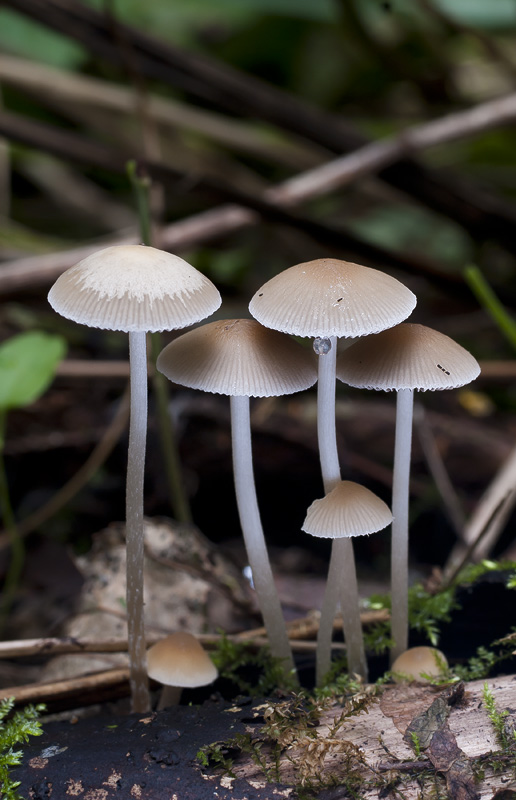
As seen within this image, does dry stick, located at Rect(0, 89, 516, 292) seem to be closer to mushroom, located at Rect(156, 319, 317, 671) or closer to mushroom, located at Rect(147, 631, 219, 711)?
mushroom, located at Rect(156, 319, 317, 671)

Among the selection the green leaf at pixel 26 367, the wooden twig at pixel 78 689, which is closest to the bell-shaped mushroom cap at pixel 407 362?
the wooden twig at pixel 78 689

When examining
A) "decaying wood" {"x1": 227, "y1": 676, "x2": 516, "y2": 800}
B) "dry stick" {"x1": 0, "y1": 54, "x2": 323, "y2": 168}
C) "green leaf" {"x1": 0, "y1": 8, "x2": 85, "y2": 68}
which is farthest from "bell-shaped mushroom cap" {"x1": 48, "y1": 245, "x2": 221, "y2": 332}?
"green leaf" {"x1": 0, "y1": 8, "x2": 85, "y2": 68}

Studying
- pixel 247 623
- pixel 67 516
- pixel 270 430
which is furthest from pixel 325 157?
pixel 247 623

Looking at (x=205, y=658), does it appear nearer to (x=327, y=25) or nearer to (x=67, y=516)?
(x=67, y=516)

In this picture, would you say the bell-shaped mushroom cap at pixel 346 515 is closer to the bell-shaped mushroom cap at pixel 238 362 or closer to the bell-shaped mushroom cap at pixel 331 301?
the bell-shaped mushroom cap at pixel 238 362

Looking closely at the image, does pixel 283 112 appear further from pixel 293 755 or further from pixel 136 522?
pixel 293 755

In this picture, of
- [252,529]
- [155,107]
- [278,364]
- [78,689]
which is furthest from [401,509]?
[155,107]
